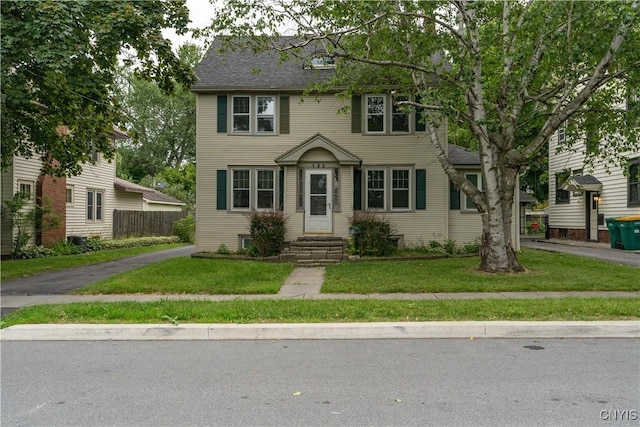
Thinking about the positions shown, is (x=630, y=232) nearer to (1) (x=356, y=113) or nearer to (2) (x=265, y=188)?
(1) (x=356, y=113)

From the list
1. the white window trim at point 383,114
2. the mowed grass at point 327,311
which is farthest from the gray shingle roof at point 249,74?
the mowed grass at point 327,311

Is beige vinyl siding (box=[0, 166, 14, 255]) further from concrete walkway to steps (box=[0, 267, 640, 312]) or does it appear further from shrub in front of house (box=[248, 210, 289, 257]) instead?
concrete walkway to steps (box=[0, 267, 640, 312])

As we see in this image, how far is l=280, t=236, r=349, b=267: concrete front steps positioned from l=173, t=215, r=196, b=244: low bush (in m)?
13.9

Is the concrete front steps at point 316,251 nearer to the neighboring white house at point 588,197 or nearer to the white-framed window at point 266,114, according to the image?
the white-framed window at point 266,114

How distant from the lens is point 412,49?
12523mm

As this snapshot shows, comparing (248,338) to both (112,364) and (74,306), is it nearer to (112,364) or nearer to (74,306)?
(112,364)

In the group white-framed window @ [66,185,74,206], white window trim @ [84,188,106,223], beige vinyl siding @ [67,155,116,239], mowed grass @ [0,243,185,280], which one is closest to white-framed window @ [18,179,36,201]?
beige vinyl siding @ [67,155,116,239]

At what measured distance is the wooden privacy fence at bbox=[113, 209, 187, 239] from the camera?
25.7 meters

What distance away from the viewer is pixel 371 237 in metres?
15.6

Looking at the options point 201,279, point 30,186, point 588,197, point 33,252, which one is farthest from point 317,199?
point 588,197

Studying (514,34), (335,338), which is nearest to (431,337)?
(335,338)

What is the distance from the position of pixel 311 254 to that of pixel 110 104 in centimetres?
721

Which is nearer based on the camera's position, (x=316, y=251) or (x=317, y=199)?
(x=316, y=251)

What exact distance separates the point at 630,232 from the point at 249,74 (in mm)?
15389
